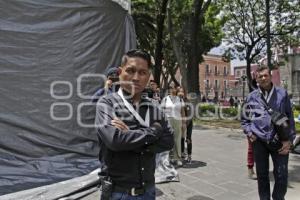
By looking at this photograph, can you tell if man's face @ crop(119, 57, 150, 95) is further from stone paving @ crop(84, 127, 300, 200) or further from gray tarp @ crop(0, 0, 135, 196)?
gray tarp @ crop(0, 0, 135, 196)

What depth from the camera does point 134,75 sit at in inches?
87.5

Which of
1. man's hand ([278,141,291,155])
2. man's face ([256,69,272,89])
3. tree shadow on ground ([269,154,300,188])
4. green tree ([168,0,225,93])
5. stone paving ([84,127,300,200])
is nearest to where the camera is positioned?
man's hand ([278,141,291,155])

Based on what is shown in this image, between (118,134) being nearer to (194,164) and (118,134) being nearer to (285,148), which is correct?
(285,148)

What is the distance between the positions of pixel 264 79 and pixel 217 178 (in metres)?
2.54

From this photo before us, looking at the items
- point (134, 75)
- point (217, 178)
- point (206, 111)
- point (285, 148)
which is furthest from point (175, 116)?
point (206, 111)

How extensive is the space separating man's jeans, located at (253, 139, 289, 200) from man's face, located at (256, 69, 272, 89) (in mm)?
659

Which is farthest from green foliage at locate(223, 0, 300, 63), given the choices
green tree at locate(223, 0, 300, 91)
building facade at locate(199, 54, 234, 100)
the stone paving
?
building facade at locate(199, 54, 234, 100)

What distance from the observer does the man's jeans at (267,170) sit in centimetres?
413

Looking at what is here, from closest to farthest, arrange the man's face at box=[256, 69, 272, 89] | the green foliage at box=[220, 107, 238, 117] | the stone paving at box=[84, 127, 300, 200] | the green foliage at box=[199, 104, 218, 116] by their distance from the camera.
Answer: the man's face at box=[256, 69, 272, 89] → the stone paving at box=[84, 127, 300, 200] → the green foliage at box=[220, 107, 238, 117] → the green foliage at box=[199, 104, 218, 116]

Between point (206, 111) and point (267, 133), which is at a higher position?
point (267, 133)

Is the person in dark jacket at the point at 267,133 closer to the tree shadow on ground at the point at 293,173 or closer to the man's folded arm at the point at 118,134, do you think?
the tree shadow on ground at the point at 293,173

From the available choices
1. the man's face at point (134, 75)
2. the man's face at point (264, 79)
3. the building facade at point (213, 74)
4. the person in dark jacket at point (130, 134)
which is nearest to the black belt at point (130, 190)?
the person in dark jacket at point (130, 134)

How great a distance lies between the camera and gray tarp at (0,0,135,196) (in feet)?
17.4

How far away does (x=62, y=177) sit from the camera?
5242 mm
